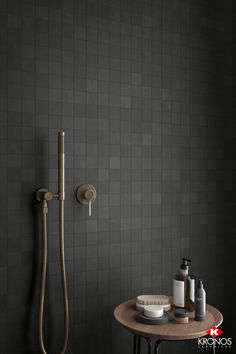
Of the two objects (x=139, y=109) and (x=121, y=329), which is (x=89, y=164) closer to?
(x=139, y=109)

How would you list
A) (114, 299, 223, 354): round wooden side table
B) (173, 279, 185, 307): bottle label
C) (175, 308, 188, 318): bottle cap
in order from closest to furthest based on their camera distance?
(114, 299, 223, 354): round wooden side table, (175, 308, 188, 318): bottle cap, (173, 279, 185, 307): bottle label

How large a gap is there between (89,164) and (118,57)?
1.90 feet

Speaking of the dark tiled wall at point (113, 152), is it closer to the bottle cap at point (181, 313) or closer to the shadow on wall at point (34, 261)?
the shadow on wall at point (34, 261)

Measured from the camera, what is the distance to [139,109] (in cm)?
215

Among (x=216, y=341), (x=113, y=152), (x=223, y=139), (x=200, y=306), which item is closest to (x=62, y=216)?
(x=113, y=152)

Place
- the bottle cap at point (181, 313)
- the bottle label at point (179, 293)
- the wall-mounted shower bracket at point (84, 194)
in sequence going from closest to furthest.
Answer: the bottle cap at point (181, 313) → the bottle label at point (179, 293) → the wall-mounted shower bracket at point (84, 194)

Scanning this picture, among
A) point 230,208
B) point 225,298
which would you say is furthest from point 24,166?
point 225,298

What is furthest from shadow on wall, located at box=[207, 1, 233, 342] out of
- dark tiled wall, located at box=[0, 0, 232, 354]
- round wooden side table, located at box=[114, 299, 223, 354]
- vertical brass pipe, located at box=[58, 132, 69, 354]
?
vertical brass pipe, located at box=[58, 132, 69, 354]

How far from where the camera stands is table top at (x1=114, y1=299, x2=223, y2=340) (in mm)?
1604

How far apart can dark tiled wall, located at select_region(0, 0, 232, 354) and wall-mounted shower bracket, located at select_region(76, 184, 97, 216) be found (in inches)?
1.4

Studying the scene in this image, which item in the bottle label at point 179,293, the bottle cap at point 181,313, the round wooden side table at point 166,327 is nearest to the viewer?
the round wooden side table at point 166,327

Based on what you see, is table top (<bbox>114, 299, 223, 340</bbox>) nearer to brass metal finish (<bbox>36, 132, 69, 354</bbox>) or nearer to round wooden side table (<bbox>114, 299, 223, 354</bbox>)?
round wooden side table (<bbox>114, 299, 223, 354</bbox>)

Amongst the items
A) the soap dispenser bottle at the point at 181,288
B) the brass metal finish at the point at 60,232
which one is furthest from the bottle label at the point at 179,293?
the brass metal finish at the point at 60,232

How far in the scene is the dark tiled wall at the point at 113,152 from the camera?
1913mm
